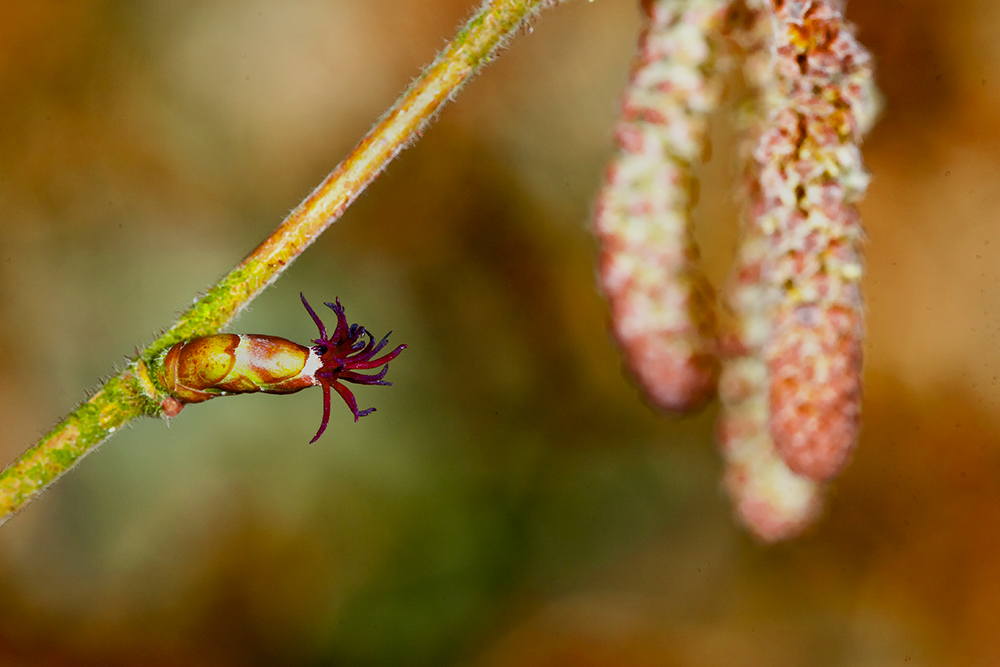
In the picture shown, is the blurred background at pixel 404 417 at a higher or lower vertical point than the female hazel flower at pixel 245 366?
higher

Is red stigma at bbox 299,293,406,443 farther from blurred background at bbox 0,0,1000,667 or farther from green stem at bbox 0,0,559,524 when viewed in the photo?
blurred background at bbox 0,0,1000,667

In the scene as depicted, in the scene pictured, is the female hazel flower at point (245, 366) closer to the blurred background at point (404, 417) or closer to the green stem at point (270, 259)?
the green stem at point (270, 259)

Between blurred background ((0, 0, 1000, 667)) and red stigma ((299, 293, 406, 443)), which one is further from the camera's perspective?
blurred background ((0, 0, 1000, 667))

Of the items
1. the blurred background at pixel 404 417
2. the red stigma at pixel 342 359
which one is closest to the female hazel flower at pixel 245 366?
the red stigma at pixel 342 359

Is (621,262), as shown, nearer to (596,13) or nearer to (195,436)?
(596,13)

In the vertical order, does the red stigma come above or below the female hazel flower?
→ above

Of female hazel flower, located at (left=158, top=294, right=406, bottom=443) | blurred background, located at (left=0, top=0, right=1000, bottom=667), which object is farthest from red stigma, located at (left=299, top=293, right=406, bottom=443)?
blurred background, located at (left=0, top=0, right=1000, bottom=667)

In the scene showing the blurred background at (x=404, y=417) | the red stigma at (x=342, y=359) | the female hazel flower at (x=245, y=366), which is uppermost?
the blurred background at (x=404, y=417)
